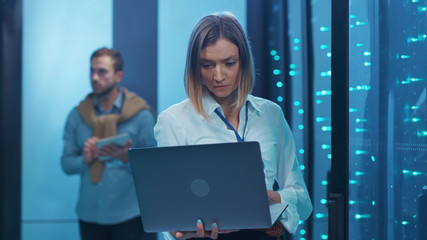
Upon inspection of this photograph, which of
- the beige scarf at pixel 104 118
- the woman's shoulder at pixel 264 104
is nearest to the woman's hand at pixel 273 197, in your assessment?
the woman's shoulder at pixel 264 104

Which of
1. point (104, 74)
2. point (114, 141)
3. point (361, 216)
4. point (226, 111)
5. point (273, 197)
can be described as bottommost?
point (361, 216)

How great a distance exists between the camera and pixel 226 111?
5.09 feet

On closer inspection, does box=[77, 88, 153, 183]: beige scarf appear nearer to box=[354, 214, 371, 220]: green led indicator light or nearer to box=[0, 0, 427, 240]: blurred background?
box=[0, 0, 427, 240]: blurred background

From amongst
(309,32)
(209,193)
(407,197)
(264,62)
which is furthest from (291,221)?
(309,32)

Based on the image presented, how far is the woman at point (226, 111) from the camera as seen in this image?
1.51 metres

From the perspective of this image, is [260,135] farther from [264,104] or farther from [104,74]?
[104,74]


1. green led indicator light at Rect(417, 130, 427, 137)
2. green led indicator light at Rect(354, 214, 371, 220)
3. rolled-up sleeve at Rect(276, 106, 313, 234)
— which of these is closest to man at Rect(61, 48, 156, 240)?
green led indicator light at Rect(354, 214, 371, 220)

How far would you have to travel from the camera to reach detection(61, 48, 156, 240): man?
283cm

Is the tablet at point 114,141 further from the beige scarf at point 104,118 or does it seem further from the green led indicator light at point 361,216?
the green led indicator light at point 361,216

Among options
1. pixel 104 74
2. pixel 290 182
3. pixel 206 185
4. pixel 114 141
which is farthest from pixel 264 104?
pixel 104 74

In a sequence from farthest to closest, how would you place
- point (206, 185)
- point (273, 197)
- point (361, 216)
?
point (361, 216), point (273, 197), point (206, 185)

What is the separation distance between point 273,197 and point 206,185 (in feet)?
0.73

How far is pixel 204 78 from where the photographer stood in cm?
153

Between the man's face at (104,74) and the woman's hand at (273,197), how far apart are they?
5.91 ft
